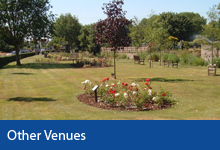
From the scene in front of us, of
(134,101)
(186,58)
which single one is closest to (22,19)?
(186,58)

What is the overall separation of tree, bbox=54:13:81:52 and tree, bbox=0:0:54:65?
1252 inches

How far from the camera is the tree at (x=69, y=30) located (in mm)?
65812

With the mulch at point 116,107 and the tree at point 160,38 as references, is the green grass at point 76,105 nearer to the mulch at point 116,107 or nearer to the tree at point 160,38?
the mulch at point 116,107

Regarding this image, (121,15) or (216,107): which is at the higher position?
(121,15)

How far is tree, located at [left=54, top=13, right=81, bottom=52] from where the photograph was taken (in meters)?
65.8

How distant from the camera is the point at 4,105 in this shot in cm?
941

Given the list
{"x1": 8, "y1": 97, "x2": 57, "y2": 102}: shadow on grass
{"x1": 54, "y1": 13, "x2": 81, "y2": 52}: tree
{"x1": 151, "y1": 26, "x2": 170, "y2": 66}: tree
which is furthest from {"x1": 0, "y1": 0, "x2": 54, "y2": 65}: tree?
{"x1": 54, "y1": 13, "x2": 81, "y2": 52}: tree

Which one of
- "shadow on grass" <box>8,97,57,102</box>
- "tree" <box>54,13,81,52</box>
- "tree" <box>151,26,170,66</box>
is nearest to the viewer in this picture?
"shadow on grass" <box>8,97,57,102</box>

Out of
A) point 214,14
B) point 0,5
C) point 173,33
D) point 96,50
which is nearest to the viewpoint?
point 214,14

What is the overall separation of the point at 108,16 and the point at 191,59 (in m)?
13.9

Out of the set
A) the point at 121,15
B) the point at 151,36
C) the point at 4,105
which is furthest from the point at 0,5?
the point at 4,105

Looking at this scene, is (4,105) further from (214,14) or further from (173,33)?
(173,33)

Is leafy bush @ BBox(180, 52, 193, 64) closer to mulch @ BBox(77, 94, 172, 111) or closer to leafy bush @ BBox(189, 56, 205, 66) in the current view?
leafy bush @ BBox(189, 56, 205, 66)

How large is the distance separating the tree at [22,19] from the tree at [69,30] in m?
31.8
